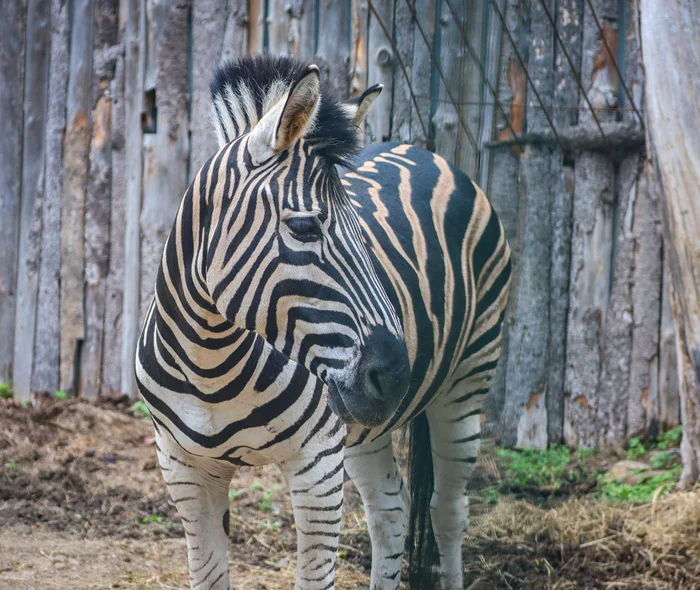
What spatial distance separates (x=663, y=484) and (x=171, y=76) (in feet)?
15.3

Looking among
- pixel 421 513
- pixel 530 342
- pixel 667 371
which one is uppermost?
pixel 530 342

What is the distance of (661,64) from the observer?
3.40 m

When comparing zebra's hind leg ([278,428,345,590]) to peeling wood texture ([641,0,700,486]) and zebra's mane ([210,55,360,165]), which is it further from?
peeling wood texture ([641,0,700,486])

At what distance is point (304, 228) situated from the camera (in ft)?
→ 7.98

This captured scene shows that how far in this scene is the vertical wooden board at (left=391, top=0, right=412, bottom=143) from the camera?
460 centimetres

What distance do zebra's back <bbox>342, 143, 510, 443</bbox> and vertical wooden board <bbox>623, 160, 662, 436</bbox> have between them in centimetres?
198

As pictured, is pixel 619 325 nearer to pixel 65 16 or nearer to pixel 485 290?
pixel 485 290

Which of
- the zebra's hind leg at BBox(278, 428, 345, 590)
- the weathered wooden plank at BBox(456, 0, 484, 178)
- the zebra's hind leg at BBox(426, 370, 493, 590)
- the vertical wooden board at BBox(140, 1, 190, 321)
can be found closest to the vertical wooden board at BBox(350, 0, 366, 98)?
the vertical wooden board at BBox(140, 1, 190, 321)

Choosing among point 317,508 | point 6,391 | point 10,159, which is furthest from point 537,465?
point 10,159

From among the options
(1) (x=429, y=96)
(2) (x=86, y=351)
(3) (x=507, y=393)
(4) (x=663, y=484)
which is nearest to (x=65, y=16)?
(2) (x=86, y=351)

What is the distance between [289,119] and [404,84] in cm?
262

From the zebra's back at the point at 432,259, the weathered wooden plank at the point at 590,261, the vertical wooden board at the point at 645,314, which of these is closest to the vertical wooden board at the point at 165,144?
A: the zebra's back at the point at 432,259

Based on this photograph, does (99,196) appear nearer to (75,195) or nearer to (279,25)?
(75,195)

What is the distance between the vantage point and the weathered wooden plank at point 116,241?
22.3 feet
